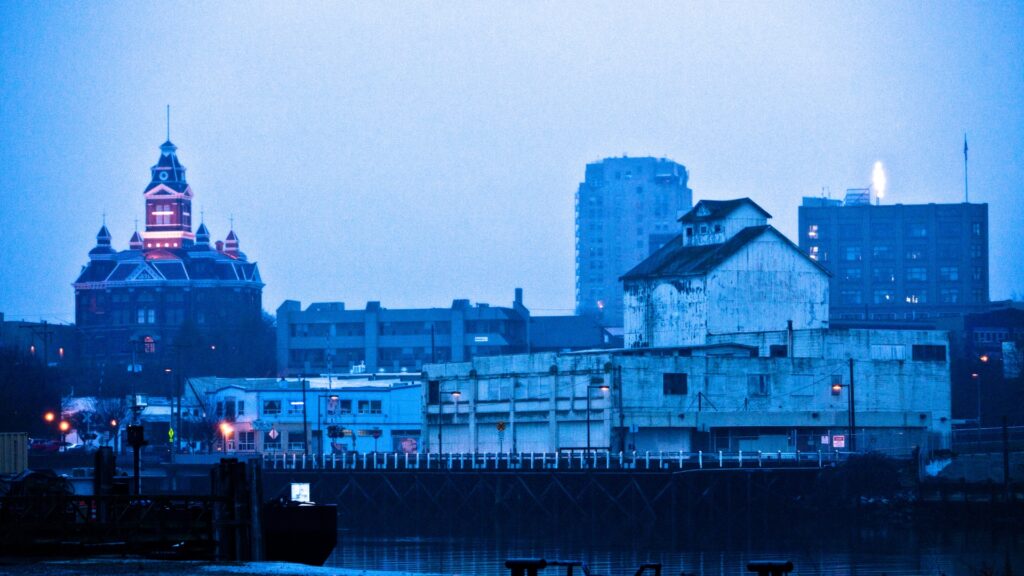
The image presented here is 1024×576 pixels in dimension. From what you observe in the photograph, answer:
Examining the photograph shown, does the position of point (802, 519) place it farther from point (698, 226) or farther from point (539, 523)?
point (698, 226)

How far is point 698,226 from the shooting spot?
123688 mm

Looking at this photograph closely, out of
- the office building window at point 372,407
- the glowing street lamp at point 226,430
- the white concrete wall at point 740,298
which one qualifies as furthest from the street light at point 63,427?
the white concrete wall at point 740,298

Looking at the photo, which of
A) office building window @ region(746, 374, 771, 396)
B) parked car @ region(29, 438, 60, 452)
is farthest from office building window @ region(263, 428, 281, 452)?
office building window @ region(746, 374, 771, 396)

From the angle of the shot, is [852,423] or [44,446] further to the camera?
[44,446]

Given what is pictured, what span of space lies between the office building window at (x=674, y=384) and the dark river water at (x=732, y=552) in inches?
679

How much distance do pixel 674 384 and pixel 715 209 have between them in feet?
69.2

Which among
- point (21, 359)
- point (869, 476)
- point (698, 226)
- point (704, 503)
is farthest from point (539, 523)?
point (21, 359)

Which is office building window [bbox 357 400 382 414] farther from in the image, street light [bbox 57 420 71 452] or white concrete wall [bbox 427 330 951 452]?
white concrete wall [bbox 427 330 951 452]

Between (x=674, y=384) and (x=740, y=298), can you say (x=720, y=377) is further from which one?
(x=740, y=298)

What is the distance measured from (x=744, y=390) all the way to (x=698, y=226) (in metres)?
20.3

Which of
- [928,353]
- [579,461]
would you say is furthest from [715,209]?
[579,461]

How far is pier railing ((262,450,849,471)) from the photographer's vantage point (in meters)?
95.8

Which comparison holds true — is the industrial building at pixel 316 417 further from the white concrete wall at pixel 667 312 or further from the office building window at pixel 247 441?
the white concrete wall at pixel 667 312

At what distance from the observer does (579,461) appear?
100 m
